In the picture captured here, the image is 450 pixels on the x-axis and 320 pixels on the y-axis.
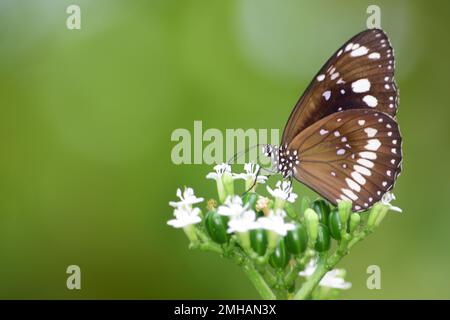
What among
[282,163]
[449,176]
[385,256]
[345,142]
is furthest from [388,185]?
[449,176]

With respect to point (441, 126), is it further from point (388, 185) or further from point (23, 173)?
point (23, 173)

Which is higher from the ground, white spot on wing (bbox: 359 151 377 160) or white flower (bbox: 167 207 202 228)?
white spot on wing (bbox: 359 151 377 160)

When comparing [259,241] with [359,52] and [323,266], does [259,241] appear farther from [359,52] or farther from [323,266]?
[359,52]

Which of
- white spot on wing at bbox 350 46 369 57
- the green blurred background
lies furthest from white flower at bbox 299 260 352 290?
the green blurred background

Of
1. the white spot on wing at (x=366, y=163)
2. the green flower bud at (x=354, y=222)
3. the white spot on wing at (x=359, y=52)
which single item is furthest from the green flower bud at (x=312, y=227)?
the white spot on wing at (x=359, y=52)

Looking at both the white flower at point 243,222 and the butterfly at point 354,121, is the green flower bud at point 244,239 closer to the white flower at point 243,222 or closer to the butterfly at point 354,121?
the white flower at point 243,222

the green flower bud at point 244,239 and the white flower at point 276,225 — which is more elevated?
the white flower at point 276,225

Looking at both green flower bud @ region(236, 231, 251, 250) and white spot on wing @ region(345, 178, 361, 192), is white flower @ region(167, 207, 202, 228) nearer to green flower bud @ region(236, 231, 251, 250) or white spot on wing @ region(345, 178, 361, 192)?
green flower bud @ region(236, 231, 251, 250)
